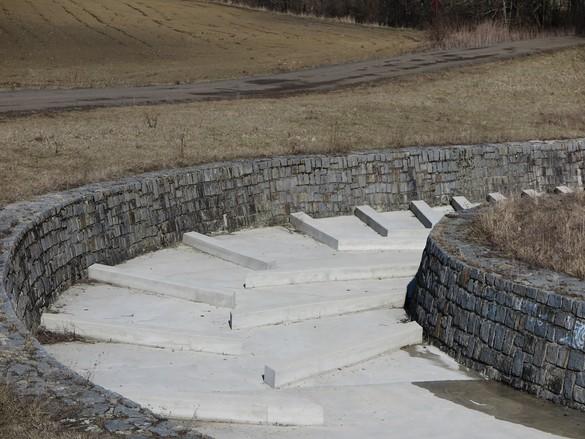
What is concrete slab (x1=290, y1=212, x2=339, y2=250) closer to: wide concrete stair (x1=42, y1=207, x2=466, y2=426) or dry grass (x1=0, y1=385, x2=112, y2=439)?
wide concrete stair (x1=42, y1=207, x2=466, y2=426)

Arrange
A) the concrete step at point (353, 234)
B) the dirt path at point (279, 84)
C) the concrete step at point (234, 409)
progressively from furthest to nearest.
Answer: the dirt path at point (279, 84) → the concrete step at point (353, 234) → the concrete step at point (234, 409)

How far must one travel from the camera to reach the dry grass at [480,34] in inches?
1383

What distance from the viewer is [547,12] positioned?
1566 inches

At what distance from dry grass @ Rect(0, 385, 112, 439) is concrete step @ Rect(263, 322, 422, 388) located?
4.30 m

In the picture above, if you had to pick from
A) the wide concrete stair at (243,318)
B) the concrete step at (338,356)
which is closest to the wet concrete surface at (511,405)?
the concrete step at (338,356)

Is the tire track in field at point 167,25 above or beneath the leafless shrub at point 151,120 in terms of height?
above

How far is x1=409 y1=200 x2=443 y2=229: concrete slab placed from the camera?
17.9 m

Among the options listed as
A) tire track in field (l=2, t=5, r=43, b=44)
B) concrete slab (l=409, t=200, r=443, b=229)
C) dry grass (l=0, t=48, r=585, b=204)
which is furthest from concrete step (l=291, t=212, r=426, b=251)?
tire track in field (l=2, t=5, r=43, b=44)

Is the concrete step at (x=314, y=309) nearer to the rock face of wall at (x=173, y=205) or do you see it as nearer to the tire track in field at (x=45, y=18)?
the rock face of wall at (x=173, y=205)

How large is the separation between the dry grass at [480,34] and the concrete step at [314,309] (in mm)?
21613

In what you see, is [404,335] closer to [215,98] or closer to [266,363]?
[266,363]

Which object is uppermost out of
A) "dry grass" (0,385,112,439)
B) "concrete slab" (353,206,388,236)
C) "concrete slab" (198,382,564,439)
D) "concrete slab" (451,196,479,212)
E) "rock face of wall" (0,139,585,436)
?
"dry grass" (0,385,112,439)

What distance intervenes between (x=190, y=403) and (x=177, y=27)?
3651 centimetres

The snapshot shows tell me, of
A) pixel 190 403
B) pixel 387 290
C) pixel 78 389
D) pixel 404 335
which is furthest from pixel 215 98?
pixel 78 389
